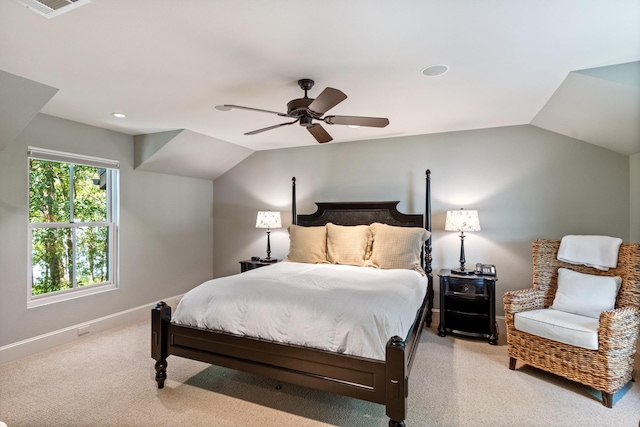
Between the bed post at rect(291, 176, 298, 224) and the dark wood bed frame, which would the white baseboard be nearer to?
the dark wood bed frame

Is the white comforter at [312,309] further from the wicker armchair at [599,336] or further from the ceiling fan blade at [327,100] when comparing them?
the ceiling fan blade at [327,100]

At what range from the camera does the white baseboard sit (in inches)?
118

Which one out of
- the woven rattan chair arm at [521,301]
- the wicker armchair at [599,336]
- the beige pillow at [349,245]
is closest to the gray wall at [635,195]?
the wicker armchair at [599,336]

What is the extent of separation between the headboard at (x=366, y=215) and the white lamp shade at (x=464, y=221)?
1.37 ft

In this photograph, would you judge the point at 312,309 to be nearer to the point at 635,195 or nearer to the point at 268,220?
the point at 268,220

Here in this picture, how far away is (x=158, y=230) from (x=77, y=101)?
2.07 m

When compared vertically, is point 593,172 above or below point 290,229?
above

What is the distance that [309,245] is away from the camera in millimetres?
3934

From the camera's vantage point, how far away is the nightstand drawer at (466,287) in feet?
11.3

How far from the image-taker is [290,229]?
4.22 meters

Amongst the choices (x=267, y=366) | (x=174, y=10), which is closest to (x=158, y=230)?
(x=267, y=366)

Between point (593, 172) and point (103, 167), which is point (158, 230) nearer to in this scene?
point (103, 167)

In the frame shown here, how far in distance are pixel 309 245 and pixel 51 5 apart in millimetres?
3023

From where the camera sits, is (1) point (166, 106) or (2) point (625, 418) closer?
(2) point (625, 418)
